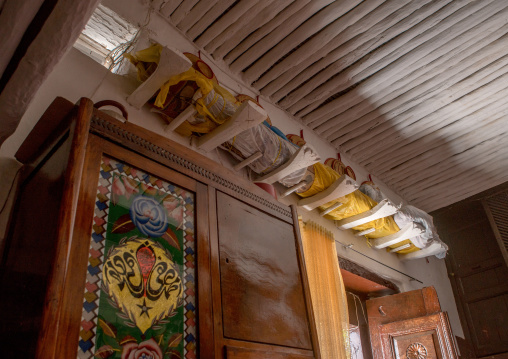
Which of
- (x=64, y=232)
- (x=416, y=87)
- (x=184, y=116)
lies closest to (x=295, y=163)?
(x=184, y=116)

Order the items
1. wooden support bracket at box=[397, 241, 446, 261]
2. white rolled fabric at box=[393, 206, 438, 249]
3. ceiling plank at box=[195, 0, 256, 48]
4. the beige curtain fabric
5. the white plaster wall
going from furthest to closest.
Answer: wooden support bracket at box=[397, 241, 446, 261], white rolled fabric at box=[393, 206, 438, 249], ceiling plank at box=[195, 0, 256, 48], the beige curtain fabric, the white plaster wall

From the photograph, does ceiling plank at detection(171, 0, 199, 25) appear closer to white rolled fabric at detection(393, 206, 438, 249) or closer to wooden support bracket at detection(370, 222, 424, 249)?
white rolled fabric at detection(393, 206, 438, 249)

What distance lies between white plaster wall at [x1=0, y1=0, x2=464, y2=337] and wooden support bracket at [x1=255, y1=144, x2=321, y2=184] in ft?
1.07

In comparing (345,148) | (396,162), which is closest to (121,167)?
(345,148)

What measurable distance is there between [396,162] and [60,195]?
15.6 feet

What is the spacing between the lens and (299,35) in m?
3.75

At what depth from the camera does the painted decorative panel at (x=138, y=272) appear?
1342mm

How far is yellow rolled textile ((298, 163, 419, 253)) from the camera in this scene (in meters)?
3.73

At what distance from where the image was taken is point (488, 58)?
164 inches

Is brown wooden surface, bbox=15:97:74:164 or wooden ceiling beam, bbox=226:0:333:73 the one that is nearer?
brown wooden surface, bbox=15:97:74:164

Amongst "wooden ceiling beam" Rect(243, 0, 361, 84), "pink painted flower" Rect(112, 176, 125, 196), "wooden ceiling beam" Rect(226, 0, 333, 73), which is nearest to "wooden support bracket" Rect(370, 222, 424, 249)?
"wooden ceiling beam" Rect(243, 0, 361, 84)

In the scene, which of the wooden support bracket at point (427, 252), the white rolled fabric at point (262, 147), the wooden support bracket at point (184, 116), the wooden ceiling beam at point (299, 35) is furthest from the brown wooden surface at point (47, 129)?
the wooden support bracket at point (427, 252)

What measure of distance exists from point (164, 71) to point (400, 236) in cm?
324

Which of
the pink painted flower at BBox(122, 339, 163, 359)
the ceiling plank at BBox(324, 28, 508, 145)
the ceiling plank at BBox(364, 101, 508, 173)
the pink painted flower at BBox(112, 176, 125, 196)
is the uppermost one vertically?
the ceiling plank at BBox(324, 28, 508, 145)
